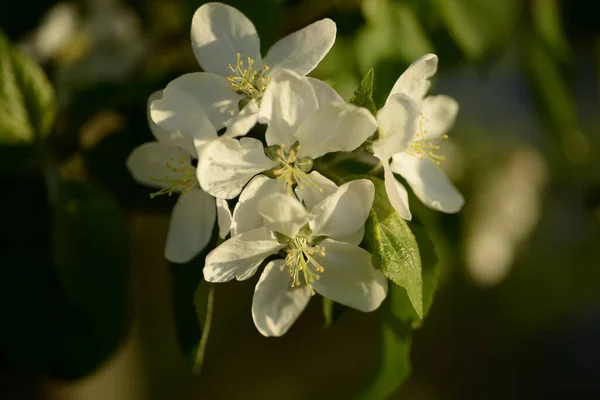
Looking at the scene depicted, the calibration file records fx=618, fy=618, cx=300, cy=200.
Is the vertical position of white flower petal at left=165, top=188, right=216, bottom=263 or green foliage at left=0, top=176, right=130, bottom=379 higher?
white flower petal at left=165, top=188, right=216, bottom=263

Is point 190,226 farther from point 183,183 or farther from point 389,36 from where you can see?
point 389,36

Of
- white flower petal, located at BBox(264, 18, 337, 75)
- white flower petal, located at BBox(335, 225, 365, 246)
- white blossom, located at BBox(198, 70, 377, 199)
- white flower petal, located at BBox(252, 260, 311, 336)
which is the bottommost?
white flower petal, located at BBox(252, 260, 311, 336)

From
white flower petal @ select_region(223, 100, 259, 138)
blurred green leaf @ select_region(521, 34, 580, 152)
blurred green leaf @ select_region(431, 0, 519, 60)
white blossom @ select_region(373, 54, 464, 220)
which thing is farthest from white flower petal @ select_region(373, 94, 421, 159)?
blurred green leaf @ select_region(521, 34, 580, 152)

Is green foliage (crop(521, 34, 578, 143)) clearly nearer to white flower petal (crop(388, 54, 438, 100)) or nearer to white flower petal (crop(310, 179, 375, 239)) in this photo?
white flower petal (crop(388, 54, 438, 100))

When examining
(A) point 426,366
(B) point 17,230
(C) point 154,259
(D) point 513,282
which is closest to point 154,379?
Result: (C) point 154,259

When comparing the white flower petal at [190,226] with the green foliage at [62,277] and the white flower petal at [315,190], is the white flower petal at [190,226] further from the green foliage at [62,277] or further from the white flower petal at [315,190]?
the green foliage at [62,277]

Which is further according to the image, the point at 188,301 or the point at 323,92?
the point at 188,301

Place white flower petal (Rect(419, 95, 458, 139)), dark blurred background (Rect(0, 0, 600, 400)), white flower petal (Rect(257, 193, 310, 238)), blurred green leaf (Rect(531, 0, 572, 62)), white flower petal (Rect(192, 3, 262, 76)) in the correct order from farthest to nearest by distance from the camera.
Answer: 1. blurred green leaf (Rect(531, 0, 572, 62))
2. dark blurred background (Rect(0, 0, 600, 400))
3. white flower petal (Rect(419, 95, 458, 139))
4. white flower petal (Rect(192, 3, 262, 76))
5. white flower petal (Rect(257, 193, 310, 238))

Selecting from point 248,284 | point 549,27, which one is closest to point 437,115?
point 549,27
